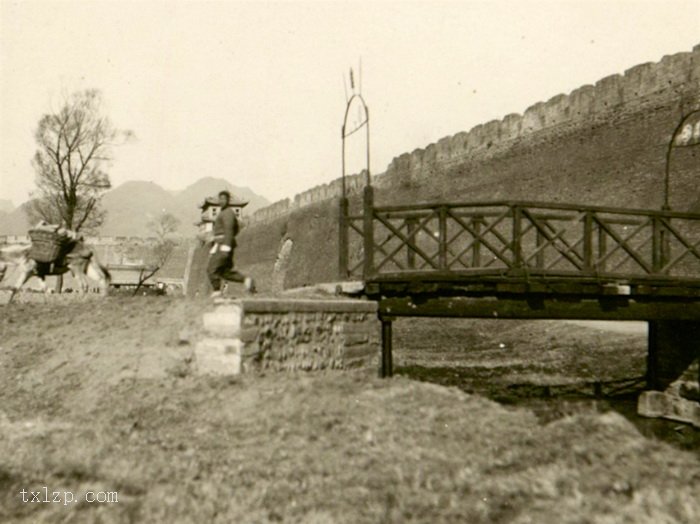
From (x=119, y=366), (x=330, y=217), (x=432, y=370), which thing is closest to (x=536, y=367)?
(x=432, y=370)

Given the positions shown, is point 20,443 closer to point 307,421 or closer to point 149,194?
point 307,421

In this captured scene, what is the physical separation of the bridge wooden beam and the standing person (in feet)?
6.05

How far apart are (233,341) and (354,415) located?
147cm

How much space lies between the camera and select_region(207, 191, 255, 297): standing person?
26.5 feet

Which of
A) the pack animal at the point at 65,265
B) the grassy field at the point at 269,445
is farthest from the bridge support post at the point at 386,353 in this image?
the pack animal at the point at 65,265

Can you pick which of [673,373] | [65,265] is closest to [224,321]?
[65,265]

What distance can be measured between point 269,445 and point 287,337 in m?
2.05

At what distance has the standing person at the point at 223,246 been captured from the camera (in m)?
8.06

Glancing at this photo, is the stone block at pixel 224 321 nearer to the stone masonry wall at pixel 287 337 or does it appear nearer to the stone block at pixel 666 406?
the stone masonry wall at pixel 287 337

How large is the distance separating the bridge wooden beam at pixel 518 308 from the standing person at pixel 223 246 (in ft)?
6.05

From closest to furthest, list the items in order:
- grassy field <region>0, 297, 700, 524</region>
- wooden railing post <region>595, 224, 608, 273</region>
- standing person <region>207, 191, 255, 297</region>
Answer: grassy field <region>0, 297, 700, 524</region> → standing person <region>207, 191, 255, 297</region> → wooden railing post <region>595, 224, 608, 273</region>

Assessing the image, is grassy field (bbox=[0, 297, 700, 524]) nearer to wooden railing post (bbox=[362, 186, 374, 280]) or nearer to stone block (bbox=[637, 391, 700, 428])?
wooden railing post (bbox=[362, 186, 374, 280])

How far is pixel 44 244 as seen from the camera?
32.8 feet

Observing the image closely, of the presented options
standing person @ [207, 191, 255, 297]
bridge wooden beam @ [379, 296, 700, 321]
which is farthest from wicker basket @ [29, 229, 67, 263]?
bridge wooden beam @ [379, 296, 700, 321]
